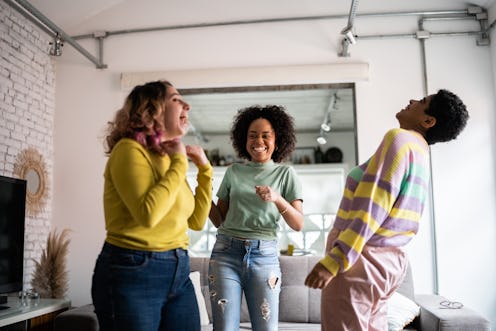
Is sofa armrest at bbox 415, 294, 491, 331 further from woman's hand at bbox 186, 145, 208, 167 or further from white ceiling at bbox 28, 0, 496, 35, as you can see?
white ceiling at bbox 28, 0, 496, 35

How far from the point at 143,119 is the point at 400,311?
250 centimetres

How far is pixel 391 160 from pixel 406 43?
325 cm

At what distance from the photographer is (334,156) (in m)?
9.39

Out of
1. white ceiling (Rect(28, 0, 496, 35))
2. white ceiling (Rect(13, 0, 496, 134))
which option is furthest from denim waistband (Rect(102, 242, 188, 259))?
white ceiling (Rect(28, 0, 496, 35))

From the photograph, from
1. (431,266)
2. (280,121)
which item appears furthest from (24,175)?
(431,266)

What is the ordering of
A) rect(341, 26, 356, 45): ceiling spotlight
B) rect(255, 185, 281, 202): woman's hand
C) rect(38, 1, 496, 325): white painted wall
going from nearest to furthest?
rect(255, 185, 281, 202): woman's hand, rect(341, 26, 356, 45): ceiling spotlight, rect(38, 1, 496, 325): white painted wall

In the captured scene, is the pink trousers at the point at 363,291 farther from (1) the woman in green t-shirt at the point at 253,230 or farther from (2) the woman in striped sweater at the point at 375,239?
(1) the woman in green t-shirt at the point at 253,230

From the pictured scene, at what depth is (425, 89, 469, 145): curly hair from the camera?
1.71 m

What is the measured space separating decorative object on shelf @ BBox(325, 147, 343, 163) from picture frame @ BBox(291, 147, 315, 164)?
31 cm

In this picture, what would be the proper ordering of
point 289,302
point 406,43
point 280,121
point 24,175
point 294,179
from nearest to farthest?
point 294,179 → point 280,121 → point 289,302 → point 24,175 → point 406,43

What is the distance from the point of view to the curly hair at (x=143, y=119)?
4.99 feet

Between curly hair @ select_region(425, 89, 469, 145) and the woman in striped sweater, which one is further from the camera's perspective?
curly hair @ select_region(425, 89, 469, 145)

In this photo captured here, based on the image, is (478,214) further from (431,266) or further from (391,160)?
(391,160)

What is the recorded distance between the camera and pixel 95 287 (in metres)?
1.46
